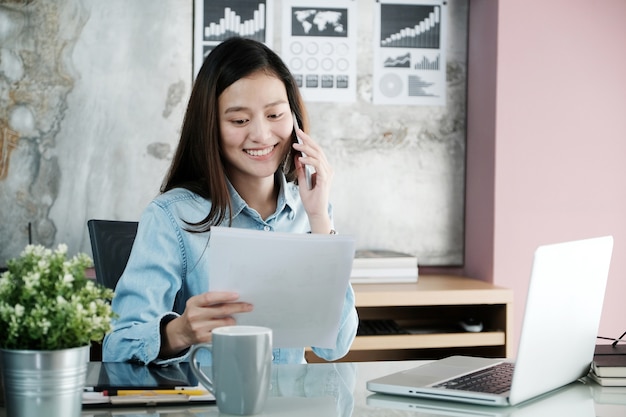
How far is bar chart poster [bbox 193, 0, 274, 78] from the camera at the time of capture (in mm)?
3113

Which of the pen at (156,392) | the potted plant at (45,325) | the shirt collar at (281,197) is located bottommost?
the pen at (156,392)

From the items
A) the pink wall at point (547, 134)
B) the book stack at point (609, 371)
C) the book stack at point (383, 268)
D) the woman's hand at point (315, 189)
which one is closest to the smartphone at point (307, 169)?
the woman's hand at point (315, 189)

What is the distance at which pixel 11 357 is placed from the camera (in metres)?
0.94

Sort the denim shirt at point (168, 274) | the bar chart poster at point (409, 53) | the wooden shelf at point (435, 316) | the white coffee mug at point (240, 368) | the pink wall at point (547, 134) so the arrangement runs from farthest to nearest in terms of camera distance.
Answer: the bar chart poster at point (409, 53), the pink wall at point (547, 134), the wooden shelf at point (435, 316), the denim shirt at point (168, 274), the white coffee mug at point (240, 368)

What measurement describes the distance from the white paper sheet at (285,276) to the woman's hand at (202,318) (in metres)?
0.02

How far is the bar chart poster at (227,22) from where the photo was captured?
123 inches

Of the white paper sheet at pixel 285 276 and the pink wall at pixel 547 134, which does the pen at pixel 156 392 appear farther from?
the pink wall at pixel 547 134

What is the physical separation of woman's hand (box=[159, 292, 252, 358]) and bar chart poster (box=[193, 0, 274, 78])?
1.79 m

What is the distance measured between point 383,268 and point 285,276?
1706 millimetres

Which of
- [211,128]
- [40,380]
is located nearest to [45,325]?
[40,380]

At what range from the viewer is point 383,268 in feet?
9.98

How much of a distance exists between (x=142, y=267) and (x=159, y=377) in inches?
13.6

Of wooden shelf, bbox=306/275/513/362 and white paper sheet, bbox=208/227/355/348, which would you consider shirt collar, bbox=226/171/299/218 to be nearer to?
white paper sheet, bbox=208/227/355/348

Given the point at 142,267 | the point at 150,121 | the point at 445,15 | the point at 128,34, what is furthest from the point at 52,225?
the point at 445,15
